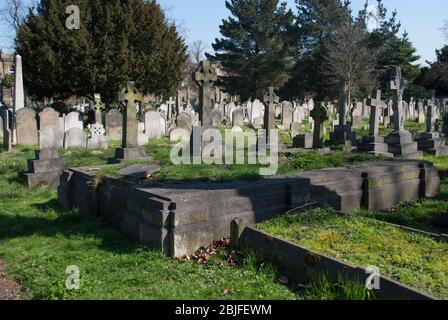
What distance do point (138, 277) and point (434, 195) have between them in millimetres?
6888

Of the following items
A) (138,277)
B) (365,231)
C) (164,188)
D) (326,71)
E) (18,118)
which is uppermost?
(326,71)

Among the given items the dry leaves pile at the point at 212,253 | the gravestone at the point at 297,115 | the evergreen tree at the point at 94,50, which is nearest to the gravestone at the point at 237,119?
the gravestone at the point at 297,115

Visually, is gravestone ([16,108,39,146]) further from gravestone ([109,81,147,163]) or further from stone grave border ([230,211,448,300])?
stone grave border ([230,211,448,300])

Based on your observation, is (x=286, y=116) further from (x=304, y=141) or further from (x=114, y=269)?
(x=114, y=269)

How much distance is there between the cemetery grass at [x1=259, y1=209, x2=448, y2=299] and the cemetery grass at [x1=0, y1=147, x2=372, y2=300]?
52cm

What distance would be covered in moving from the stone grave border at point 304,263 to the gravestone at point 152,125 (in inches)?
515

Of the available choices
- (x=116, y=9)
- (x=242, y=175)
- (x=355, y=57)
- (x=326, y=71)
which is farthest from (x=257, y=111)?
(x=242, y=175)

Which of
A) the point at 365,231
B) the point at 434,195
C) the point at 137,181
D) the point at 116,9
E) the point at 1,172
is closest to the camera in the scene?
the point at 365,231

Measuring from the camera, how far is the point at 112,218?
7238 millimetres

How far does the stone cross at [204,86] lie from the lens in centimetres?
1003

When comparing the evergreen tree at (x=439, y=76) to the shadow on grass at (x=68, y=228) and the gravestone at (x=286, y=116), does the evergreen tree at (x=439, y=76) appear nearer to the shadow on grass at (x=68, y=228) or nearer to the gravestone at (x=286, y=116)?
the gravestone at (x=286, y=116)

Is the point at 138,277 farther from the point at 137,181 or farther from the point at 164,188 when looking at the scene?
the point at 137,181

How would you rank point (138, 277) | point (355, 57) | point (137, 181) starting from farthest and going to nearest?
point (355, 57) → point (137, 181) → point (138, 277)

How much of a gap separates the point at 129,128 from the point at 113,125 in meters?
7.90
